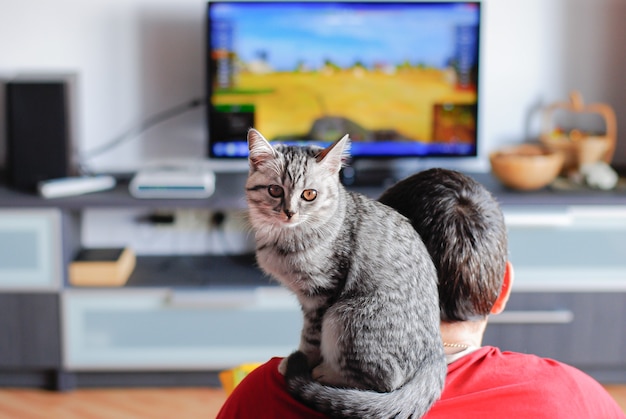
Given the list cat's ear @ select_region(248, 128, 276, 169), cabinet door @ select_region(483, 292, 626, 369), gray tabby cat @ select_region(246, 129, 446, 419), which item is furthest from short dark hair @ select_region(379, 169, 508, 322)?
cabinet door @ select_region(483, 292, 626, 369)

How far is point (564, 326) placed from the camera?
3.13 meters

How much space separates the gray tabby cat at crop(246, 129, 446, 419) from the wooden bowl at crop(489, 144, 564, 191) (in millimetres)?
1607

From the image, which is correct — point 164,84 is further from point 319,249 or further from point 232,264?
point 319,249

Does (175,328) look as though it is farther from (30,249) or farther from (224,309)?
(30,249)

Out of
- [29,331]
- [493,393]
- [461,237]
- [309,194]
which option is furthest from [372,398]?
[29,331]

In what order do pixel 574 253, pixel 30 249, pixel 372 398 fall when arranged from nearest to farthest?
pixel 372 398, pixel 30 249, pixel 574 253

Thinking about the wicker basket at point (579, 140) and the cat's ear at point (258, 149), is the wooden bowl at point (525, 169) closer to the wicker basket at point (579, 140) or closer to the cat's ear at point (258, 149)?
the wicker basket at point (579, 140)

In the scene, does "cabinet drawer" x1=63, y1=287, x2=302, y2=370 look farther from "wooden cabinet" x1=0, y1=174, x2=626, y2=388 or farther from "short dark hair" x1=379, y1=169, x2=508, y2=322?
"short dark hair" x1=379, y1=169, x2=508, y2=322

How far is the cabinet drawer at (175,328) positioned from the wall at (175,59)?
2.04 ft

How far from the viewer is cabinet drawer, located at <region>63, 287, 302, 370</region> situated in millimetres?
3064

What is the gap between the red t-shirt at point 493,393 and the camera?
4.11 ft

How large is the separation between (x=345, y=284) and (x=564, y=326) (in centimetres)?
194

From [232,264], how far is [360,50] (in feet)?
3.19

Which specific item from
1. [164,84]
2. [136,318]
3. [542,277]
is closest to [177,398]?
[136,318]
